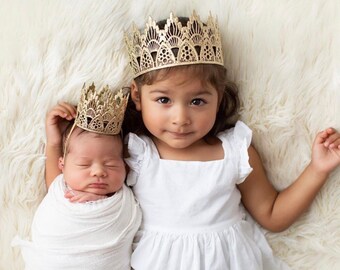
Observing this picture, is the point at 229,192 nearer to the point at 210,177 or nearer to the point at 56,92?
the point at 210,177

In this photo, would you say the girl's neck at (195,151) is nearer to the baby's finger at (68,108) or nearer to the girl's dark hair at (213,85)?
the girl's dark hair at (213,85)

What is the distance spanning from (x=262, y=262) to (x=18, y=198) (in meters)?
0.57

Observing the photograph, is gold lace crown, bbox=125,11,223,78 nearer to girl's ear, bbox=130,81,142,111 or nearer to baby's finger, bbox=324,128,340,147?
girl's ear, bbox=130,81,142,111

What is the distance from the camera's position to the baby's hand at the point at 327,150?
114cm

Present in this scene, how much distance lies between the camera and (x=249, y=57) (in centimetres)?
117

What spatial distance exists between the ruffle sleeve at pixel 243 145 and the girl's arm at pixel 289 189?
33mm

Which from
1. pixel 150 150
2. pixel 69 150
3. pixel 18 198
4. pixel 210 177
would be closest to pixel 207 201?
pixel 210 177

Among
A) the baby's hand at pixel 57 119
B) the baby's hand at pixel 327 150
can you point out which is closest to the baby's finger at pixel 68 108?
the baby's hand at pixel 57 119

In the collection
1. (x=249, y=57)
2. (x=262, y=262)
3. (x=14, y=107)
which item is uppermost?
(x=249, y=57)

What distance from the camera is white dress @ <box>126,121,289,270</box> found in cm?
114

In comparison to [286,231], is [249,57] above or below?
above

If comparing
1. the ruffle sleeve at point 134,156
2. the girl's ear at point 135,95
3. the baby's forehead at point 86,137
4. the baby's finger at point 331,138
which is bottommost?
the ruffle sleeve at point 134,156

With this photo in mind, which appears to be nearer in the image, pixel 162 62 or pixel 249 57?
pixel 162 62

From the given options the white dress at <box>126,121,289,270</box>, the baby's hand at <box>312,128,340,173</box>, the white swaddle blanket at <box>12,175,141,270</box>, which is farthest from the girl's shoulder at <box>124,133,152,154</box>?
the baby's hand at <box>312,128,340,173</box>
